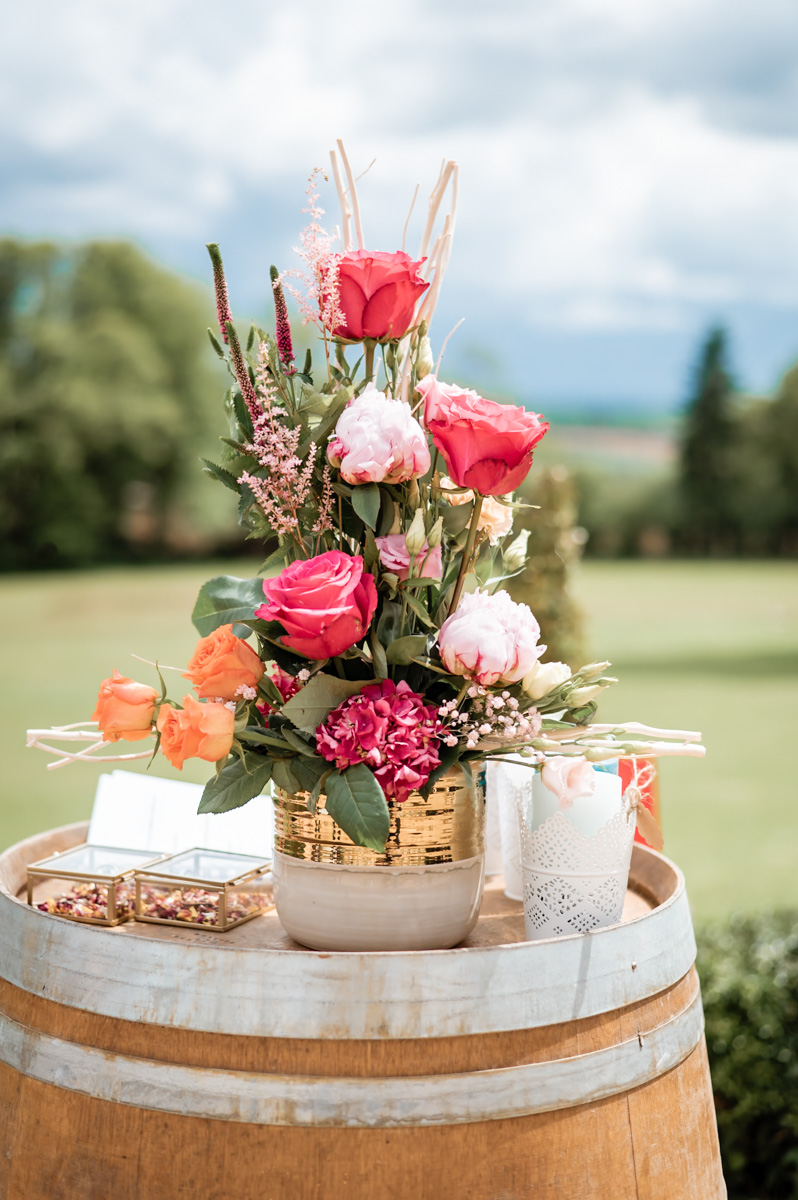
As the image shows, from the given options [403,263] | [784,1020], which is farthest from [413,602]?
[784,1020]

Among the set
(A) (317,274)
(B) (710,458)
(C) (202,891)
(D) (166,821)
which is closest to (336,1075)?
(C) (202,891)

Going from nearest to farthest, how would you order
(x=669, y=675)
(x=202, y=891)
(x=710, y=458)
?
(x=202, y=891) < (x=669, y=675) < (x=710, y=458)

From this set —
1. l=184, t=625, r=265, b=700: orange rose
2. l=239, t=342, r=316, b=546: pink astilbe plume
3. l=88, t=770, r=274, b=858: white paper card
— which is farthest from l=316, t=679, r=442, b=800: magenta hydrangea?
l=88, t=770, r=274, b=858: white paper card

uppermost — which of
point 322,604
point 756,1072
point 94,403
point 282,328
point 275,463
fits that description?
point 282,328

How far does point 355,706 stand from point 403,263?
0.48 meters

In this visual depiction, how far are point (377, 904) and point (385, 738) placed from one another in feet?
0.63

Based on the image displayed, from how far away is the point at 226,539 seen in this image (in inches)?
1005

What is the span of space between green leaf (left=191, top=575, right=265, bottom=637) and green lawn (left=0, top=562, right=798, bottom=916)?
6.26 metres

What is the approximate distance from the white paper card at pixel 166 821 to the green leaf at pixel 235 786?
482mm

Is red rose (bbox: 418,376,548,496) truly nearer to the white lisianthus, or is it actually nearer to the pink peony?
the pink peony

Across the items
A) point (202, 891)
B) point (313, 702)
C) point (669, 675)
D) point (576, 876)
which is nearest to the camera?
point (313, 702)

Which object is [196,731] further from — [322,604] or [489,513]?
[489,513]

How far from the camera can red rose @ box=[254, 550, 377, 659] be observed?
1.05 m

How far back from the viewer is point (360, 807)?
1.09 metres
